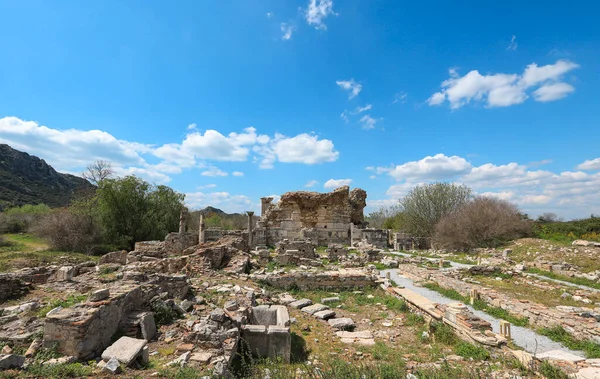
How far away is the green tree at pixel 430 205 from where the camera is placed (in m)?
30.3

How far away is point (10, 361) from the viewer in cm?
401

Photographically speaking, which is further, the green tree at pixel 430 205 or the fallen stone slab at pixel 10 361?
the green tree at pixel 430 205

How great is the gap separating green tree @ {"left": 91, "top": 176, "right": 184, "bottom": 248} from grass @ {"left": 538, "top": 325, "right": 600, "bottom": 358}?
26314 mm

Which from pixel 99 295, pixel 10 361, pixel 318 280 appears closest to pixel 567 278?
pixel 318 280

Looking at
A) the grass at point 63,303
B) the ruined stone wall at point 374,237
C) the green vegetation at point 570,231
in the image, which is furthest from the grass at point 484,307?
the green vegetation at point 570,231

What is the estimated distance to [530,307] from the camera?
7.64 metres

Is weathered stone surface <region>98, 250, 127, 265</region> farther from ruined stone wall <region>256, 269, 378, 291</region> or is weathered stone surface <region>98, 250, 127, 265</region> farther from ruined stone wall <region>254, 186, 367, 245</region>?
ruined stone wall <region>254, 186, 367, 245</region>

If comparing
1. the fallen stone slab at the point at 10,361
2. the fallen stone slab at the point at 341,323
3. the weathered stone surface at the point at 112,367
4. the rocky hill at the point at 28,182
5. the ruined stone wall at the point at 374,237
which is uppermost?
the rocky hill at the point at 28,182

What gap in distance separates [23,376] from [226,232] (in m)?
18.3

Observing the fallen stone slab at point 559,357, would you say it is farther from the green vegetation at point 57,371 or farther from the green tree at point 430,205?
the green tree at point 430,205

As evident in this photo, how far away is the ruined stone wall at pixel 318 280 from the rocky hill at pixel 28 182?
151 ft

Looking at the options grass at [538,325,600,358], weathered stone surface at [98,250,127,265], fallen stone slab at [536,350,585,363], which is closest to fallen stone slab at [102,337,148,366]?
fallen stone slab at [536,350,585,363]

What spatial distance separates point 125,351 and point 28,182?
70070 mm

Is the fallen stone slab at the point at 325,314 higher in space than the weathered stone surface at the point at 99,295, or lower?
lower
